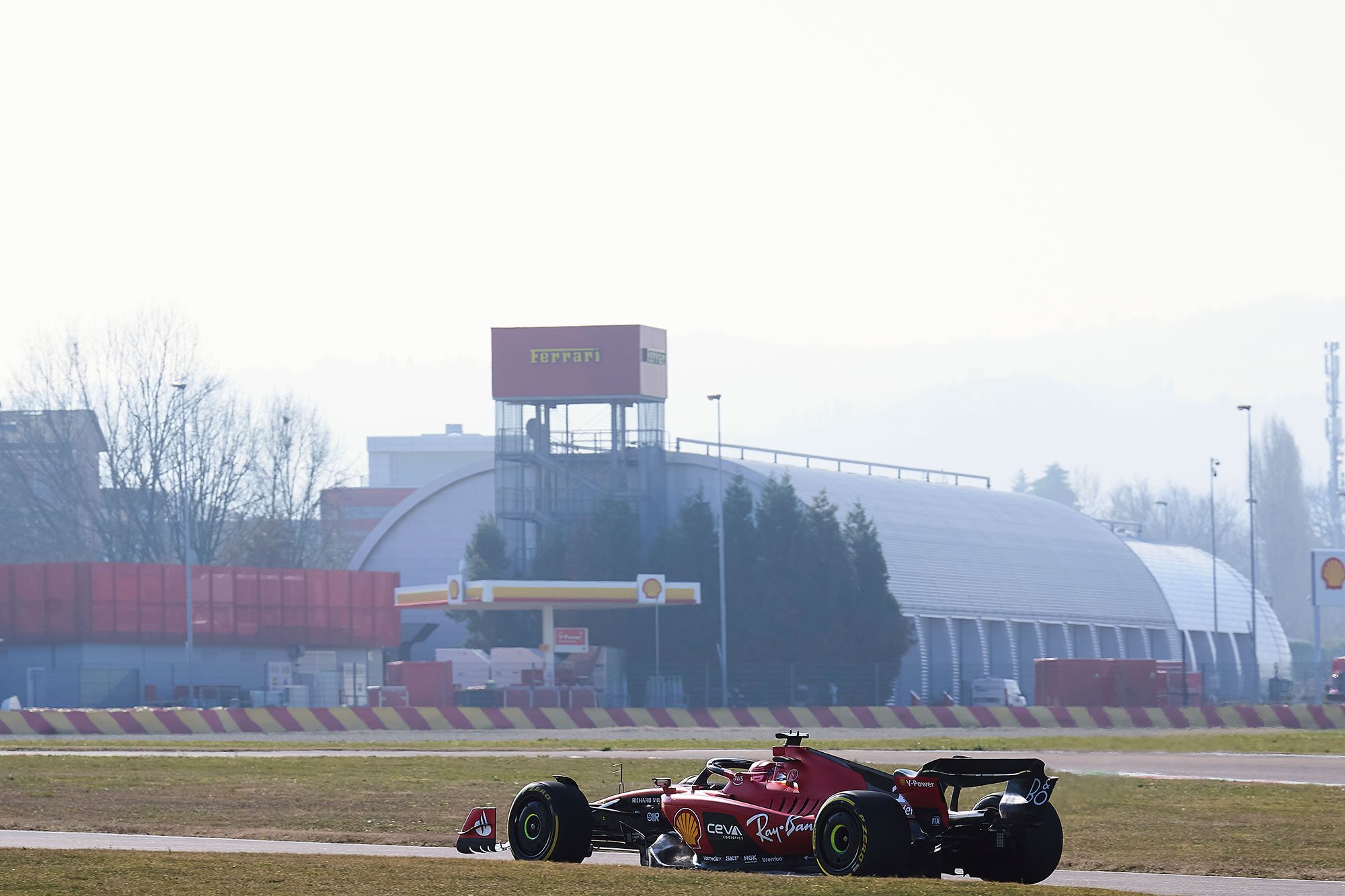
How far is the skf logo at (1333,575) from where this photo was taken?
69.4 m

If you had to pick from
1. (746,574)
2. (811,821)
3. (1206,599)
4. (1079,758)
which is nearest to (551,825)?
(811,821)

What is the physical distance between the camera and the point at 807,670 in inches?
3209

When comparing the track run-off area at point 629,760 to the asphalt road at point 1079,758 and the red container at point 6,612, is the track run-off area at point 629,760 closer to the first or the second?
the asphalt road at point 1079,758

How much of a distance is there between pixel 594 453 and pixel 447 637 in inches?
586

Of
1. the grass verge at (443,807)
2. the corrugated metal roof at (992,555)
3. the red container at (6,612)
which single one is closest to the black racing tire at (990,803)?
the grass verge at (443,807)

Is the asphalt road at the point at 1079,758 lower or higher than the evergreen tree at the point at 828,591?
lower

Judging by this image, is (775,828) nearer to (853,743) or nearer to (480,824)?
(480,824)

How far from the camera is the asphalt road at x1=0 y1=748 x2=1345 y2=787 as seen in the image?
3422cm

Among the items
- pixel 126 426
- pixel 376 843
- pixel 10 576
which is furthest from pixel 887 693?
pixel 376 843

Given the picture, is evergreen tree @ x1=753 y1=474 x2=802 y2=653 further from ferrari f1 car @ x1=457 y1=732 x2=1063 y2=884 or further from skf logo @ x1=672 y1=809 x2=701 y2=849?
skf logo @ x1=672 y1=809 x2=701 y2=849

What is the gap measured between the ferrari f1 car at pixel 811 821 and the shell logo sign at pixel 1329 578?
2176 inches

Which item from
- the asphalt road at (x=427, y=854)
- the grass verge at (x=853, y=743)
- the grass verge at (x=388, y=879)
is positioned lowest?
the grass verge at (x=853, y=743)

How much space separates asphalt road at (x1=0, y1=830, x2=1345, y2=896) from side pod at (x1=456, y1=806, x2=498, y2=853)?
0.62 ft

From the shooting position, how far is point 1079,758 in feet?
134
